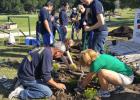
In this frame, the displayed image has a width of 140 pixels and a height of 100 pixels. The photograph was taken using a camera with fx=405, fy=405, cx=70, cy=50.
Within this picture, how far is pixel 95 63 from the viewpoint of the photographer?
6805 millimetres

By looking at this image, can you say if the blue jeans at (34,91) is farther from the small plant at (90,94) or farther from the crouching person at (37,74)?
the small plant at (90,94)

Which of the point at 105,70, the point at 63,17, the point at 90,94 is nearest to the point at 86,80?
the point at 90,94

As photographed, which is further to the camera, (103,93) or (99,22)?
(99,22)

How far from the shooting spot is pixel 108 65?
6973 mm

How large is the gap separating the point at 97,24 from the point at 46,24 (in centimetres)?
318

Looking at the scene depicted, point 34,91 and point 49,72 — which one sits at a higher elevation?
point 49,72

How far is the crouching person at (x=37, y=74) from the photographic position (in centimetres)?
702

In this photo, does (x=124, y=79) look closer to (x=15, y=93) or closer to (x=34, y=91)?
(x=34, y=91)

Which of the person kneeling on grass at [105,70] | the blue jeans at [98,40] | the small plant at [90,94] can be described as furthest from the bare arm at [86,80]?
the blue jeans at [98,40]

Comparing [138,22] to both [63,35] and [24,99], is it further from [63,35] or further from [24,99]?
[24,99]

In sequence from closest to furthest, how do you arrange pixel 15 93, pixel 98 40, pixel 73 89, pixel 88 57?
pixel 88 57
pixel 15 93
pixel 73 89
pixel 98 40

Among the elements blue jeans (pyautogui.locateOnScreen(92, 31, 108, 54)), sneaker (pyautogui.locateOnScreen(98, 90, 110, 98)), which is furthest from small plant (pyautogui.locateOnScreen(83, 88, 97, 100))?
blue jeans (pyautogui.locateOnScreen(92, 31, 108, 54))

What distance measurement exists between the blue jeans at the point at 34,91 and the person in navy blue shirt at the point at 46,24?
13.0 feet

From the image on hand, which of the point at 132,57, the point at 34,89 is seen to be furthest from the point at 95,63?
the point at 132,57
